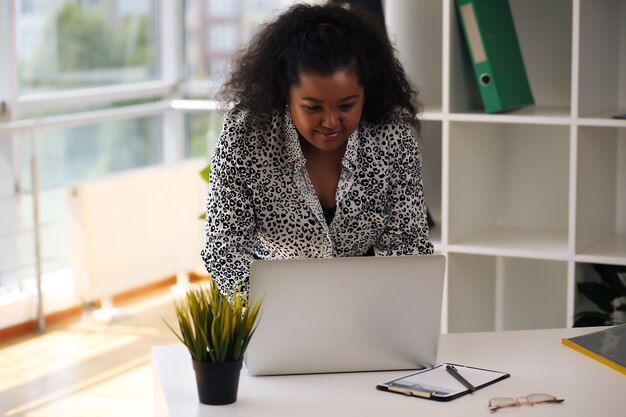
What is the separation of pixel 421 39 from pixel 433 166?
1.43 ft

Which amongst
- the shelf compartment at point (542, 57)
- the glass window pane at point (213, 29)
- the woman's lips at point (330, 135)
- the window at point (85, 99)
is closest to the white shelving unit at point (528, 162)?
the shelf compartment at point (542, 57)

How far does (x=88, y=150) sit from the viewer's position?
4922 mm

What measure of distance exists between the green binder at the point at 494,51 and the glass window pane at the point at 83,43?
2380 mm

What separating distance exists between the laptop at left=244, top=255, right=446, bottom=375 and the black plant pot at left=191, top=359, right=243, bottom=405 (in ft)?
0.34

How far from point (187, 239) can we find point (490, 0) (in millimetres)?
2532

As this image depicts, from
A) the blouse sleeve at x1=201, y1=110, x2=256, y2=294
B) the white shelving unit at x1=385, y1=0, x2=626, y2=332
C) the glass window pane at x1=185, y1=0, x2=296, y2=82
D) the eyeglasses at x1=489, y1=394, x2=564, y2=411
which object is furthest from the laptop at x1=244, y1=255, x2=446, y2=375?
the glass window pane at x1=185, y1=0, x2=296, y2=82

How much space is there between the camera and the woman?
1966mm

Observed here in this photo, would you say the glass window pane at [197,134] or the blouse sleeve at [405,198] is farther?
the glass window pane at [197,134]

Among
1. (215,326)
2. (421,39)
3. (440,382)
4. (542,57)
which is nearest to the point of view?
(215,326)

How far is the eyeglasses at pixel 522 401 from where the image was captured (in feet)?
5.33

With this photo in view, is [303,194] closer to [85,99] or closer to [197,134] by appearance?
[85,99]

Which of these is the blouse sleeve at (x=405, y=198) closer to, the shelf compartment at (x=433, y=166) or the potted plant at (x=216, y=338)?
the potted plant at (x=216, y=338)

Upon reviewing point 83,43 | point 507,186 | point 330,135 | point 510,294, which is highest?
point 83,43

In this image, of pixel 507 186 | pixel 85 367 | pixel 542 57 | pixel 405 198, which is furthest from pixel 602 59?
pixel 85 367
